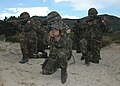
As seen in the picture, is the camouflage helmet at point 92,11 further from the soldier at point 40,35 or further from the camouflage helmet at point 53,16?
the camouflage helmet at point 53,16

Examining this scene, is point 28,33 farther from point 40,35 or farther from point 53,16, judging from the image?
point 53,16

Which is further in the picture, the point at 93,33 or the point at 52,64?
the point at 93,33

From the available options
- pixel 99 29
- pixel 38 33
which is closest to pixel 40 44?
pixel 38 33

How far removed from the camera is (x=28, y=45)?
9.92 m

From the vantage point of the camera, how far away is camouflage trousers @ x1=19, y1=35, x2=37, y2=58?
9406mm

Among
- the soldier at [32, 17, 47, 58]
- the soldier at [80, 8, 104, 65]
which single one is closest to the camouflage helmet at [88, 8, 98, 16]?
the soldier at [80, 8, 104, 65]

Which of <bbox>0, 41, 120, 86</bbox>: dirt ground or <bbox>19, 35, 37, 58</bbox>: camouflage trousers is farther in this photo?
<bbox>19, 35, 37, 58</bbox>: camouflage trousers

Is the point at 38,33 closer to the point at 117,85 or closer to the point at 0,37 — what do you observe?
the point at 117,85

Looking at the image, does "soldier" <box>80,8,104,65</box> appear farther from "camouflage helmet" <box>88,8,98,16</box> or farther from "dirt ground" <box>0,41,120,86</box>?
"dirt ground" <box>0,41,120,86</box>

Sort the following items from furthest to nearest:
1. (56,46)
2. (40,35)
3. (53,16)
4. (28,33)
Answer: (40,35) < (28,33) < (53,16) < (56,46)

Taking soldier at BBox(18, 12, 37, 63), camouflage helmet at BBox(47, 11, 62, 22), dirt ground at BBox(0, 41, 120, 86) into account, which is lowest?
dirt ground at BBox(0, 41, 120, 86)

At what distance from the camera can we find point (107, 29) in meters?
9.82

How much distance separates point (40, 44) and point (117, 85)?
10.9 ft

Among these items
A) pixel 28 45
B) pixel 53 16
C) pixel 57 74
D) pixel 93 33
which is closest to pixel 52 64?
pixel 57 74
